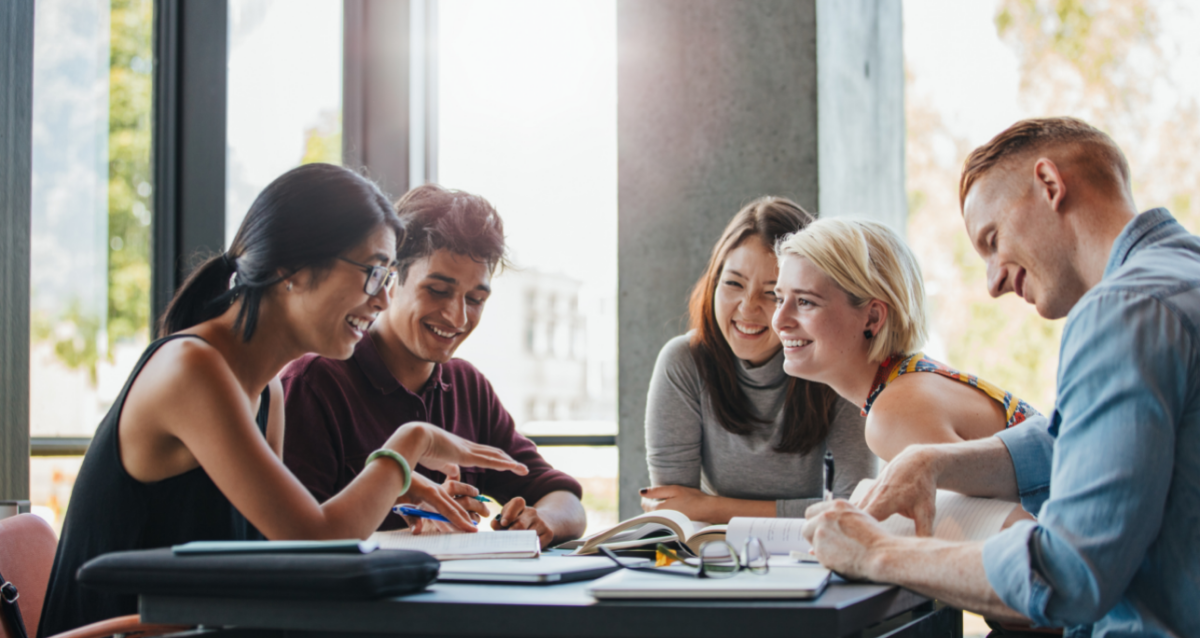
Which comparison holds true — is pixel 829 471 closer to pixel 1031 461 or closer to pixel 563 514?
pixel 563 514

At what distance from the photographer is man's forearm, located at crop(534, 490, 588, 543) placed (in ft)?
6.74

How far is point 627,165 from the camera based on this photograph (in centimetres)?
344

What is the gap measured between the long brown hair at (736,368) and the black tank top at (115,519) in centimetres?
146

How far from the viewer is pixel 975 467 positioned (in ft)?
4.77

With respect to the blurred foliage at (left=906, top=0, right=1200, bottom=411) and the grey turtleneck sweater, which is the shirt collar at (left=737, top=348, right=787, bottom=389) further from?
the blurred foliage at (left=906, top=0, right=1200, bottom=411)

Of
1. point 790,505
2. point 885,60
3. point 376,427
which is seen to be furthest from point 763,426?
point 885,60

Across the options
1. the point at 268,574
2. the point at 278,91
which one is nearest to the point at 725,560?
the point at 268,574

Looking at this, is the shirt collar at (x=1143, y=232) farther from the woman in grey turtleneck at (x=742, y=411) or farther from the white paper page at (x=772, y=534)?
the woman in grey turtleneck at (x=742, y=411)

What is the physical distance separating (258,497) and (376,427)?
0.74 metres

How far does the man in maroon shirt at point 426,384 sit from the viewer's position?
6.75 ft

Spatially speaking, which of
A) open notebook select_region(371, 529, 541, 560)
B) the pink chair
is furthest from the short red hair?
the pink chair

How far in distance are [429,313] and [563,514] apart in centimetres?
62

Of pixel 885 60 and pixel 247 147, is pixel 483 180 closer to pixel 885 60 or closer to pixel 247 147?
pixel 247 147

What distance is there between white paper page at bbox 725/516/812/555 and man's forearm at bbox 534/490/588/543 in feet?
1.88
